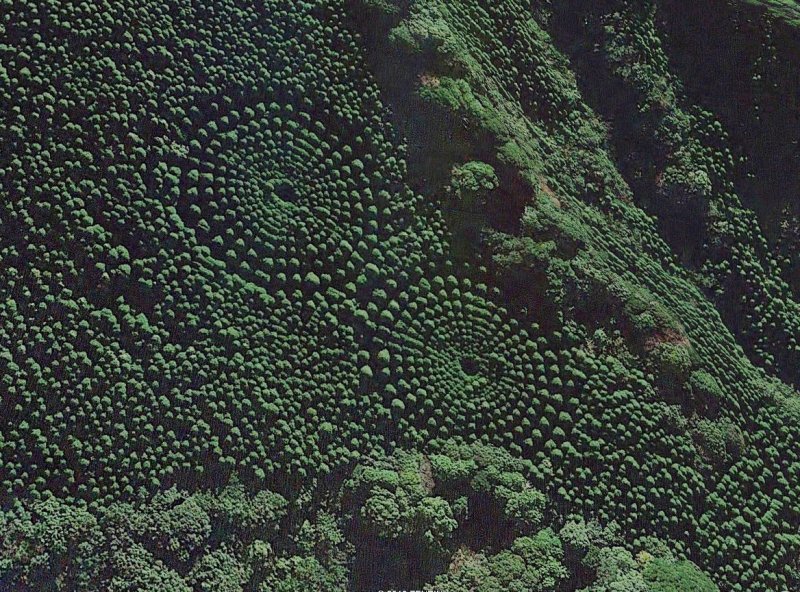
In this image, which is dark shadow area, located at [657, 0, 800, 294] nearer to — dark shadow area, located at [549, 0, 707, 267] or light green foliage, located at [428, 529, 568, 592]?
dark shadow area, located at [549, 0, 707, 267]

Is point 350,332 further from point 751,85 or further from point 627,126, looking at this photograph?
point 751,85

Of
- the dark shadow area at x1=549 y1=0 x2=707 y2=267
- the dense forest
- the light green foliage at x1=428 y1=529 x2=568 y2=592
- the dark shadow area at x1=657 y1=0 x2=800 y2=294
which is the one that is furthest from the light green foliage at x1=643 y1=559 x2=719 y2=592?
the dark shadow area at x1=657 y1=0 x2=800 y2=294

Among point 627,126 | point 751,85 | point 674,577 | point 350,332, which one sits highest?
point 751,85

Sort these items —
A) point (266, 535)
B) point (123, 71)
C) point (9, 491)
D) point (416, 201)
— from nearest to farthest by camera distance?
point (9, 491) → point (266, 535) → point (123, 71) → point (416, 201)

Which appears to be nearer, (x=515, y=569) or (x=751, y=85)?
(x=515, y=569)

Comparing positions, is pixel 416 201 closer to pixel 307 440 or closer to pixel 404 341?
pixel 404 341

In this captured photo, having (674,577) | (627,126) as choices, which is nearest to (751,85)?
(627,126)

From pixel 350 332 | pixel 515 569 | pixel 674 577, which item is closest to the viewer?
pixel 515 569

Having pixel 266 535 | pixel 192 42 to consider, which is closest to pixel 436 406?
pixel 266 535
